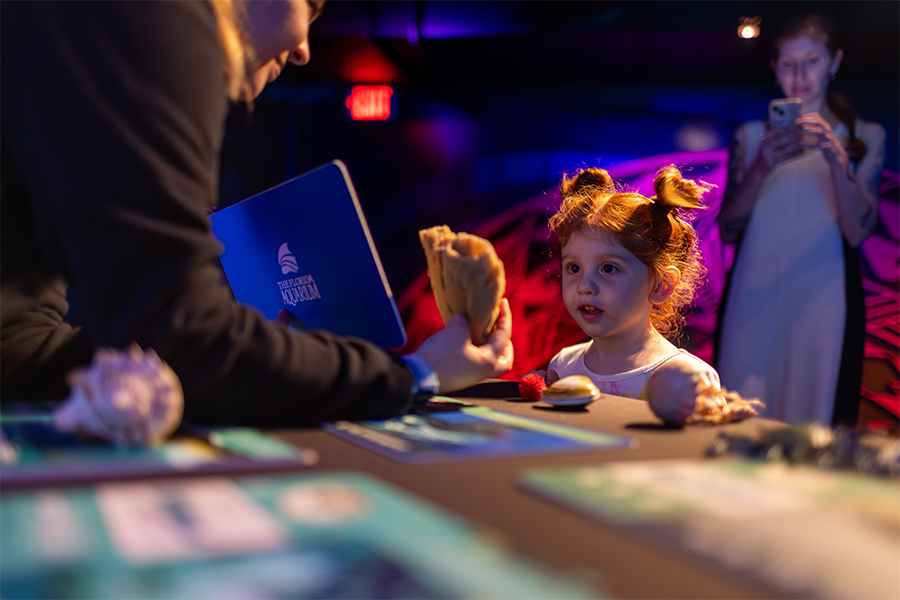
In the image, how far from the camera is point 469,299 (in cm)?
79

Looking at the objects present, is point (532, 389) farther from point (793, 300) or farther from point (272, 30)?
point (793, 300)

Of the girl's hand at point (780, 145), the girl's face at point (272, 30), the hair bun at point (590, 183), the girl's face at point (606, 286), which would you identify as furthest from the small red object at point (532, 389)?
the girl's hand at point (780, 145)

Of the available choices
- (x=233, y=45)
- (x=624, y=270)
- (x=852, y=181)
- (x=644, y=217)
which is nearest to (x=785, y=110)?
(x=852, y=181)

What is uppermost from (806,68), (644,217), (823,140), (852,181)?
(806,68)

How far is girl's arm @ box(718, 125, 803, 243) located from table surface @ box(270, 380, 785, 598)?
283cm

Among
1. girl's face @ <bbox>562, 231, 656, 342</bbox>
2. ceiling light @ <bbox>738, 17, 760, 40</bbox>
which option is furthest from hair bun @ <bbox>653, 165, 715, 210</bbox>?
ceiling light @ <bbox>738, 17, 760, 40</bbox>

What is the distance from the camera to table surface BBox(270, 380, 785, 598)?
299 mm

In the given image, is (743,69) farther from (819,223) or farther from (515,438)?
(515,438)

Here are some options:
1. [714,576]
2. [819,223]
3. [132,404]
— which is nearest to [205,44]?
[132,404]

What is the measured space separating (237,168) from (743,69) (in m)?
2.80

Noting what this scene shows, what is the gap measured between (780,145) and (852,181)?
35 cm

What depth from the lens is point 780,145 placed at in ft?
10.3

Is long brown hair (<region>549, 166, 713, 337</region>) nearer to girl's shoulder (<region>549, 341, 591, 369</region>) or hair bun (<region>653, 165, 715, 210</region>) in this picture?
hair bun (<region>653, 165, 715, 210</region>)

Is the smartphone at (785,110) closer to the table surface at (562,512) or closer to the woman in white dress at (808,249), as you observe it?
the woman in white dress at (808,249)
